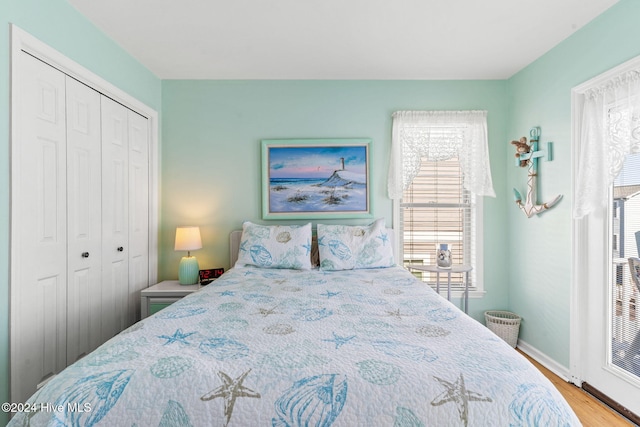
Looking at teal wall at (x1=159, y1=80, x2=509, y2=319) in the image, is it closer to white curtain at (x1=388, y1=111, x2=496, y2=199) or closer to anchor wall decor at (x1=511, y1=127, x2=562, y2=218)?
white curtain at (x1=388, y1=111, x2=496, y2=199)

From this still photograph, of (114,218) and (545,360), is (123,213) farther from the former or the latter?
(545,360)

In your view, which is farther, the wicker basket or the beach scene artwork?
the beach scene artwork

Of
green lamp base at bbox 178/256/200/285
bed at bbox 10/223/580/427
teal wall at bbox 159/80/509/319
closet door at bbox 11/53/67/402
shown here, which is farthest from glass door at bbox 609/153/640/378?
closet door at bbox 11/53/67/402

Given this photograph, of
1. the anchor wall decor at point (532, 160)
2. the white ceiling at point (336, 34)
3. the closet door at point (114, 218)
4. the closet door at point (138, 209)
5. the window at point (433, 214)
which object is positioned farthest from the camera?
the window at point (433, 214)

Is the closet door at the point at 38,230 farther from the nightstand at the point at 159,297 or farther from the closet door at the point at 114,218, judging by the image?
the nightstand at the point at 159,297

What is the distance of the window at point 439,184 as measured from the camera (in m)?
3.36

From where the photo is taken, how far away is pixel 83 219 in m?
2.34

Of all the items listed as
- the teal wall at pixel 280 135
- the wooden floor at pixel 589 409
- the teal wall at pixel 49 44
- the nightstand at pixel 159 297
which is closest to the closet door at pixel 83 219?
the teal wall at pixel 49 44

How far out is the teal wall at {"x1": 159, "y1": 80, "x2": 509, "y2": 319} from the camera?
337 centimetres

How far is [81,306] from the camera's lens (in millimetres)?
2350

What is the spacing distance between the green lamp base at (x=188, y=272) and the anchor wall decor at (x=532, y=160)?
299 cm

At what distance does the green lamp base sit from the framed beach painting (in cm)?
79

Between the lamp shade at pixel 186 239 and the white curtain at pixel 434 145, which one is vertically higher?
the white curtain at pixel 434 145

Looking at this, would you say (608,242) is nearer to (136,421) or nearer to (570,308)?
(570,308)
